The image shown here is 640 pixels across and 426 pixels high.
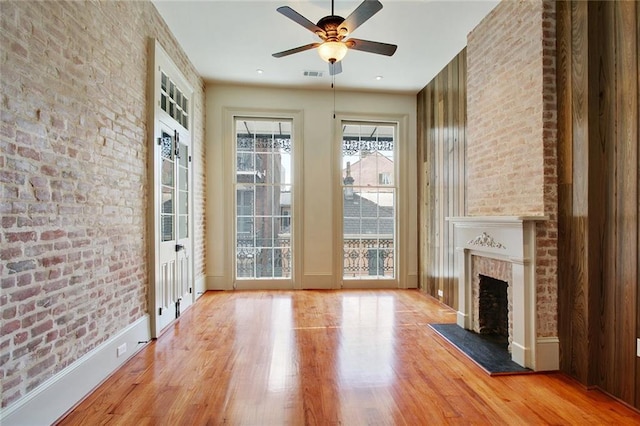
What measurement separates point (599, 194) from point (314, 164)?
385 cm

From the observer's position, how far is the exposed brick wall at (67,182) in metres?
1.66

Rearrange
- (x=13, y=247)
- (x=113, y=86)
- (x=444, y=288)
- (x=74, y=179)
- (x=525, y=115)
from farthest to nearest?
1. (x=444, y=288)
2. (x=525, y=115)
3. (x=113, y=86)
4. (x=74, y=179)
5. (x=13, y=247)

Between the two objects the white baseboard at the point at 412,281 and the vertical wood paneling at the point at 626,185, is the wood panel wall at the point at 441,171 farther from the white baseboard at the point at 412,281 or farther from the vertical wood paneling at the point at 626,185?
the vertical wood paneling at the point at 626,185

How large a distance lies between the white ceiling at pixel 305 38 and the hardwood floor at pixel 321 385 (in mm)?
3479

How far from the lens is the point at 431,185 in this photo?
16.4 ft

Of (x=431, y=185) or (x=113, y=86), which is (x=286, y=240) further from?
(x=113, y=86)

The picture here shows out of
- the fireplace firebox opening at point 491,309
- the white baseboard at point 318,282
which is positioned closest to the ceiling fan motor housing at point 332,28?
the fireplace firebox opening at point 491,309

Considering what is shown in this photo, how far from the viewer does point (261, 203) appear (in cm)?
541

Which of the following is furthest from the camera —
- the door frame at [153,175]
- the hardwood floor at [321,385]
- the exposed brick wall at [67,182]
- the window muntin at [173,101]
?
the window muntin at [173,101]

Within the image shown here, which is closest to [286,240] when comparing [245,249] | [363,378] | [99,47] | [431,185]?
[245,249]

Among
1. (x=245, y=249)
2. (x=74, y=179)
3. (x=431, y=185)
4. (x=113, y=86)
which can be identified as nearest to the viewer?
(x=74, y=179)

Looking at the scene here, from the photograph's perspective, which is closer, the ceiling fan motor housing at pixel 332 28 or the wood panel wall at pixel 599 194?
the wood panel wall at pixel 599 194

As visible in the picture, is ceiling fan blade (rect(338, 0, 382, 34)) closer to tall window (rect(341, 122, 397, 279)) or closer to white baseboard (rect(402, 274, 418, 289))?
tall window (rect(341, 122, 397, 279))

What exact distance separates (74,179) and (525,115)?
3707 millimetres
